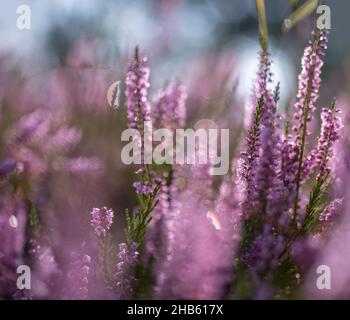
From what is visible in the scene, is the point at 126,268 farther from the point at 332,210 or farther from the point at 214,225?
the point at 332,210

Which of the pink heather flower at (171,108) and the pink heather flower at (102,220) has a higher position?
the pink heather flower at (171,108)

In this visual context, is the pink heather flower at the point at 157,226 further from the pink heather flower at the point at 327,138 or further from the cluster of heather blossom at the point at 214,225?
the pink heather flower at the point at 327,138

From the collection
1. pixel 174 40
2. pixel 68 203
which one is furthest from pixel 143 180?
pixel 174 40

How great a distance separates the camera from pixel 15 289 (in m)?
0.86

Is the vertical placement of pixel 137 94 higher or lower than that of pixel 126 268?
higher

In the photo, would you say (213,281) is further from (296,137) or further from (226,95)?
(226,95)

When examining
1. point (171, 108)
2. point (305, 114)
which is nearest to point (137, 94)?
point (171, 108)

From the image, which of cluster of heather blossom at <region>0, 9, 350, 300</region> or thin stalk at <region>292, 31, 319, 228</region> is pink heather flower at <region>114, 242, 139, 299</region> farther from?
thin stalk at <region>292, 31, 319, 228</region>

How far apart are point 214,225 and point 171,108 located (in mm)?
376

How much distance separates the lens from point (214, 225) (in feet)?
2.46

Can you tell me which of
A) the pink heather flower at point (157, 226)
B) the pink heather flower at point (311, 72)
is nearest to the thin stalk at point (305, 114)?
the pink heather flower at point (311, 72)

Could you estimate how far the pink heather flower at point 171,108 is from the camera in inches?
42.4

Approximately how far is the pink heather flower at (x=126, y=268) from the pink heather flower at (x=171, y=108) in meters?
0.28

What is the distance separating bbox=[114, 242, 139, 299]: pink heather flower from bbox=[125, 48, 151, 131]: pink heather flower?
0.20m
